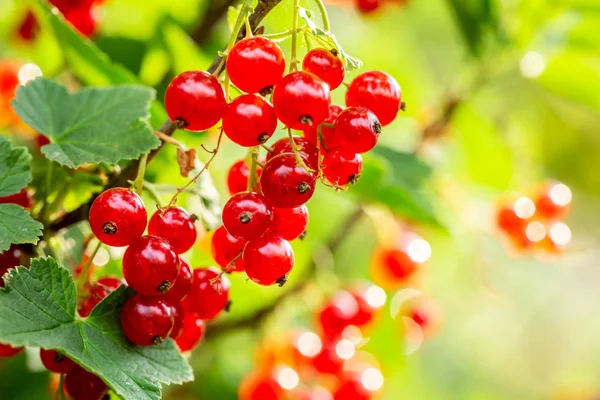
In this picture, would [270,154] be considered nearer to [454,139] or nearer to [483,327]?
[454,139]

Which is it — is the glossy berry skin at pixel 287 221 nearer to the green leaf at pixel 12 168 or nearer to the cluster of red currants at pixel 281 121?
the cluster of red currants at pixel 281 121

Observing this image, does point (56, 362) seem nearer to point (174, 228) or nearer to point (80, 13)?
point (174, 228)

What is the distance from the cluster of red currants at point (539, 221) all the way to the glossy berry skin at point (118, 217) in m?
1.31

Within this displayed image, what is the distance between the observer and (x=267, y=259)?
34.6 inches

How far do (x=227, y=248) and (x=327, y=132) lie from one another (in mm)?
216

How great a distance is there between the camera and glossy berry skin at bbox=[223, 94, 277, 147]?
2.73ft

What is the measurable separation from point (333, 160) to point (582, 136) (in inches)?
107

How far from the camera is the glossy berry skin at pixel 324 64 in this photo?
2.91 feet

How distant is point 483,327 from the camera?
19.4 feet

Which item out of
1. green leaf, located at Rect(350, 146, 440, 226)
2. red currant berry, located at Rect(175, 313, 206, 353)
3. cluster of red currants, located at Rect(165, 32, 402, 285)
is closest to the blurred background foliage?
green leaf, located at Rect(350, 146, 440, 226)

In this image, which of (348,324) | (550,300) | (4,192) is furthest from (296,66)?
(550,300)

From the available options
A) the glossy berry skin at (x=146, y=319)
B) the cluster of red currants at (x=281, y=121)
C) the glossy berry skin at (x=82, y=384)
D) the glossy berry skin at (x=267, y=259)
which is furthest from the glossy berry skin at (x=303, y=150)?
the glossy berry skin at (x=82, y=384)

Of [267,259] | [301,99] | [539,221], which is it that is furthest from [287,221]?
[539,221]

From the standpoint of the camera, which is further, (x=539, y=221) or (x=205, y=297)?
(x=539, y=221)
